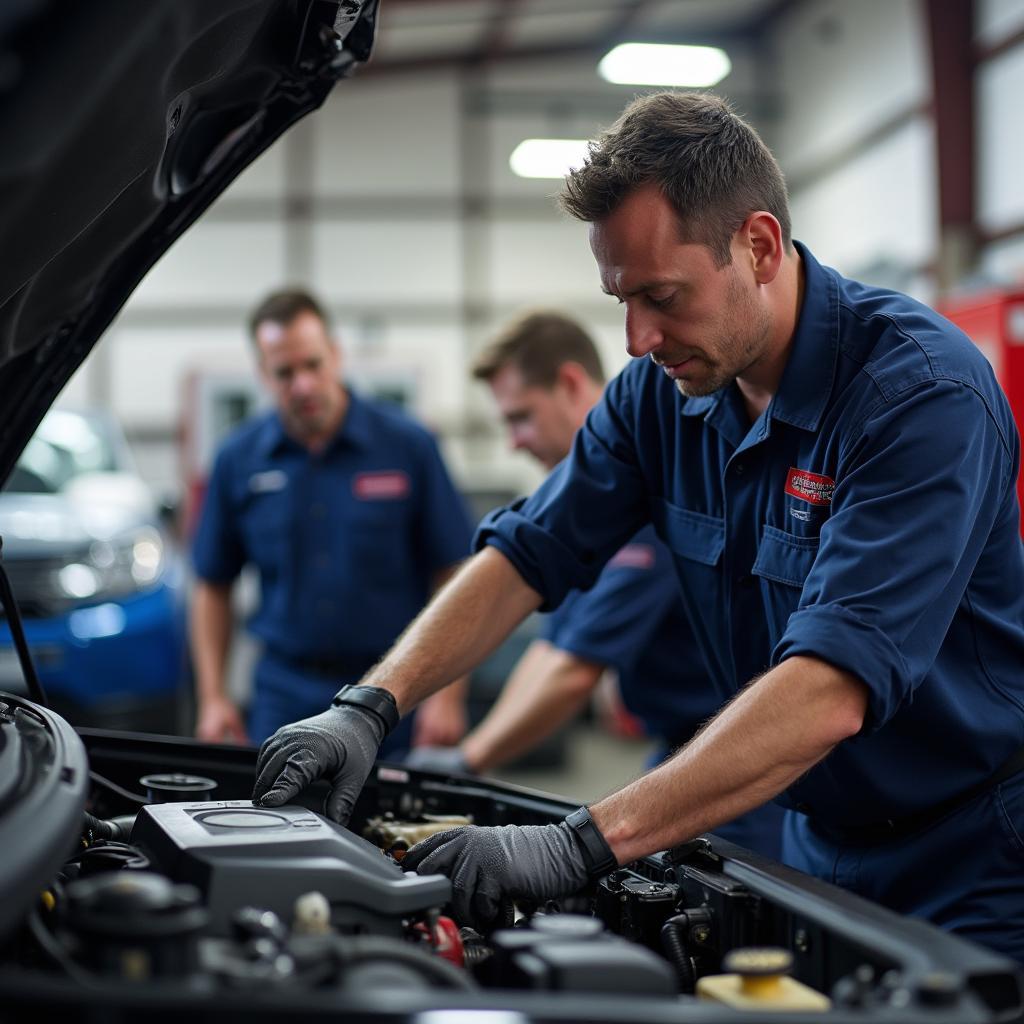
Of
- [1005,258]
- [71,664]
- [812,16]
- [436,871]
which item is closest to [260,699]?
[71,664]

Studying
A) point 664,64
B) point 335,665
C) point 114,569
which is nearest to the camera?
point 335,665

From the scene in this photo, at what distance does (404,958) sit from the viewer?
101 cm

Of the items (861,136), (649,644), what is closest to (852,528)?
(649,644)

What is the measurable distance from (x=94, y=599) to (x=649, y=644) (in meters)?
2.46

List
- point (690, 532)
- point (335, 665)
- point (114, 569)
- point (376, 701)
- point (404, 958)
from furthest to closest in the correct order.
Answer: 1. point (114, 569)
2. point (335, 665)
3. point (690, 532)
4. point (376, 701)
5. point (404, 958)

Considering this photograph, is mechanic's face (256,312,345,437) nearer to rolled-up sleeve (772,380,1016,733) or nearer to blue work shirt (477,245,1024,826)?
blue work shirt (477,245,1024,826)

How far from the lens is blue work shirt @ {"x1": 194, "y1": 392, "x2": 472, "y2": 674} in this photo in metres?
3.42

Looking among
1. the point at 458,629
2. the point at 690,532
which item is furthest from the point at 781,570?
the point at 458,629

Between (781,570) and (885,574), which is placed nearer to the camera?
(885,574)

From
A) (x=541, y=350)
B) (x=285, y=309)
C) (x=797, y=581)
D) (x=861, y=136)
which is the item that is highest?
(x=861, y=136)

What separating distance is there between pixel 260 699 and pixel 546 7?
7.38 meters

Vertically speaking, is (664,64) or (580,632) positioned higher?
(664,64)

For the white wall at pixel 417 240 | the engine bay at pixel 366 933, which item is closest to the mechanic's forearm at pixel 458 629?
the engine bay at pixel 366 933

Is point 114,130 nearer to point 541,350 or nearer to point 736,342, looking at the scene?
point 736,342
